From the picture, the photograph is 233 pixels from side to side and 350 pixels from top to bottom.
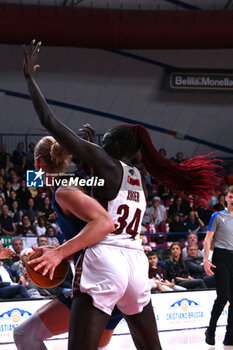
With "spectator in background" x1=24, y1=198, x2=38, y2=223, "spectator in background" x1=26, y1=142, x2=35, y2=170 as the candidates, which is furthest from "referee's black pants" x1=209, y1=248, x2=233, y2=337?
"spectator in background" x1=26, y1=142, x2=35, y2=170

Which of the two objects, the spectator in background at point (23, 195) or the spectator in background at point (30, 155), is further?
the spectator in background at point (30, 155)

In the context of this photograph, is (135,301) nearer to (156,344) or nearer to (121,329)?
(156,344)

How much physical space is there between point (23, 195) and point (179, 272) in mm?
5292

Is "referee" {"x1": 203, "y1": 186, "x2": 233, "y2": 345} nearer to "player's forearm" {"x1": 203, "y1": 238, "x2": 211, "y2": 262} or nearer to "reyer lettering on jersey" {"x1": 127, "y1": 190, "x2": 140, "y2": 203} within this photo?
"player's forearm" {"x1": 203, "y1": 238, "x2": 211, "y2": 262}

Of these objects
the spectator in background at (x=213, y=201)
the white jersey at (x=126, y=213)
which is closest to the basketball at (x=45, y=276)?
the white jersey at (x=126, y=213)

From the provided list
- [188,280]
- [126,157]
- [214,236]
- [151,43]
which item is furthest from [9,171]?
[126,157]

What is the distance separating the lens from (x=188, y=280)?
848 centimetres

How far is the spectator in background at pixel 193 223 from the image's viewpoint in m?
11.8

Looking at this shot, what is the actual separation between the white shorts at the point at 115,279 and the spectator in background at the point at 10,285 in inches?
185

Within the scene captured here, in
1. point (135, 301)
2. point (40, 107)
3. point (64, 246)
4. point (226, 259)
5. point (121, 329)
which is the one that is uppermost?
→ point (40, 107)

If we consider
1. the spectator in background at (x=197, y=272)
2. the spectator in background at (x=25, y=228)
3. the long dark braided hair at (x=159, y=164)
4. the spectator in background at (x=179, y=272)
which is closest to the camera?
the long dark braided hair at (x=159, y=164)

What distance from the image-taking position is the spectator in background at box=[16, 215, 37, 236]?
10633 millimetres

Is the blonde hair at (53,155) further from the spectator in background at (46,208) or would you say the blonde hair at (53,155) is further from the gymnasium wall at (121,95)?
the gymnasium wall at (121,95)

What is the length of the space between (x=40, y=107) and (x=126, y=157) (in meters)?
0.67
